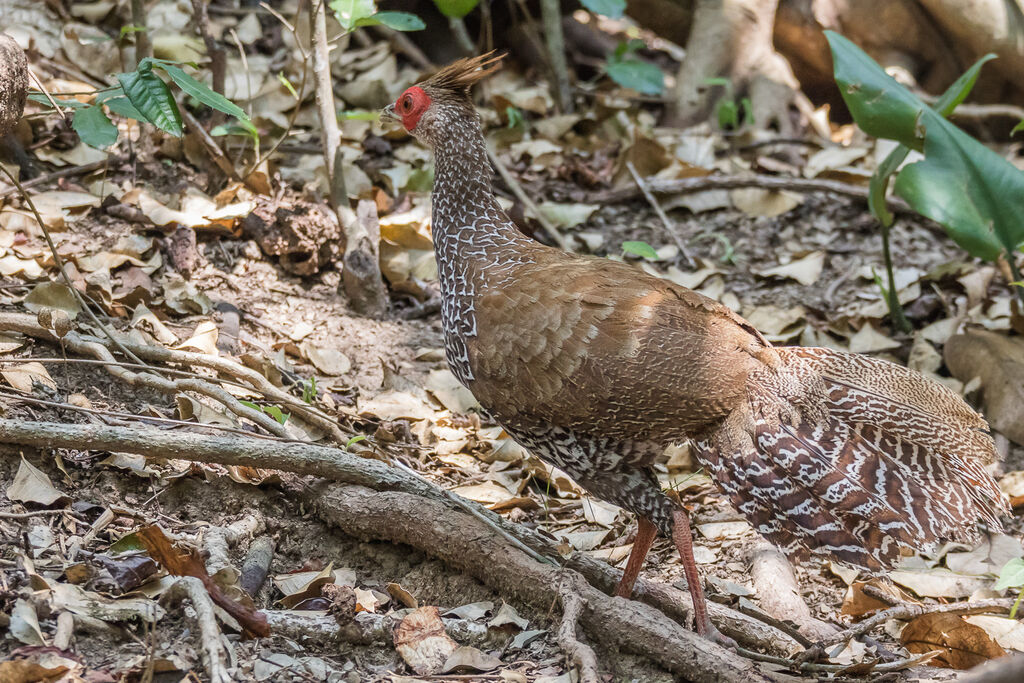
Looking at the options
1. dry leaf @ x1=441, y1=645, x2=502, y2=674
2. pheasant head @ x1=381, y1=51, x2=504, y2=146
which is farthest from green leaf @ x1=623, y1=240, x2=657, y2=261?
dry leaf @ x1=441, y1=645, x2=502, y2=674

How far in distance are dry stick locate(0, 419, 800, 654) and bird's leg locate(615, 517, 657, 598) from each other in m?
0.05

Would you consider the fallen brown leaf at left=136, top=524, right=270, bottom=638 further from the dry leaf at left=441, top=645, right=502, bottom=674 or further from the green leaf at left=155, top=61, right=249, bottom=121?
the green leaf at left=155, top=61, right=249, bottom=121

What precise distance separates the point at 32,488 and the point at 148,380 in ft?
2.52

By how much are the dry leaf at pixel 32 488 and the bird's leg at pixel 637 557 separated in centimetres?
193

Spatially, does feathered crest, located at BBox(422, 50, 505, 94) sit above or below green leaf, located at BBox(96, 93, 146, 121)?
above

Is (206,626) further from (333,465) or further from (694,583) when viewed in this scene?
(694,583)

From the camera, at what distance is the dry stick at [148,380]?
12.1ft

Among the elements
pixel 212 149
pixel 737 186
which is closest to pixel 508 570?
pixel 212 149

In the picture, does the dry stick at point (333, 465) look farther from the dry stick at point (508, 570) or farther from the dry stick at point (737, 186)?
the dry stick at point (737, 186)

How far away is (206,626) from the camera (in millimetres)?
2562

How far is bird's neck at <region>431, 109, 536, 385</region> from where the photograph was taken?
12.2 feet

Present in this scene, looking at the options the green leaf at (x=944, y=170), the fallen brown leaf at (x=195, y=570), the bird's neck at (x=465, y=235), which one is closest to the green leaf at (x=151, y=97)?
the bird's neck at (x=465, y=235)

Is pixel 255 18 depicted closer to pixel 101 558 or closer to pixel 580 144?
pixel 580 144

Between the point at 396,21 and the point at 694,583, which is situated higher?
the point at 396,21
